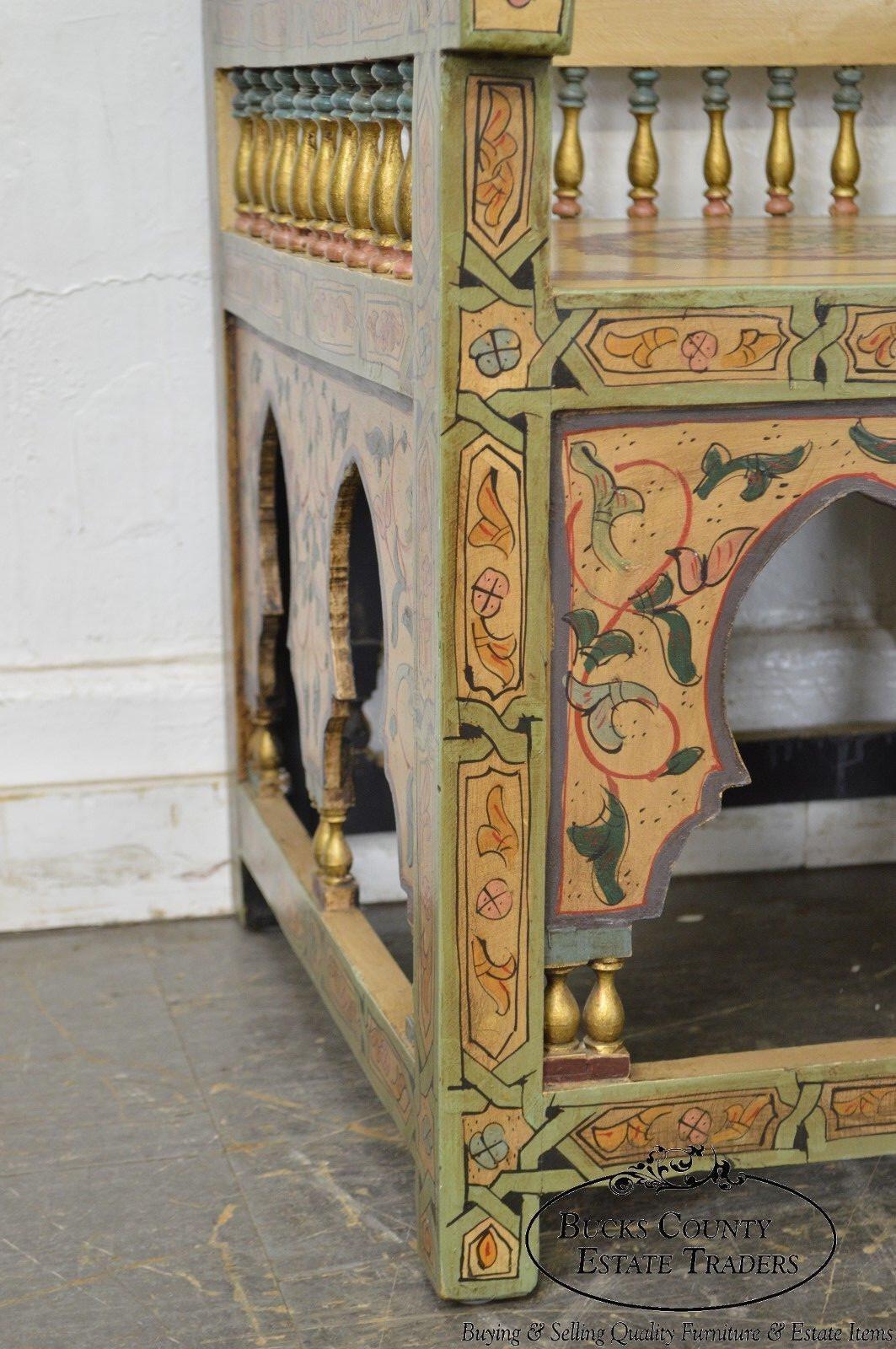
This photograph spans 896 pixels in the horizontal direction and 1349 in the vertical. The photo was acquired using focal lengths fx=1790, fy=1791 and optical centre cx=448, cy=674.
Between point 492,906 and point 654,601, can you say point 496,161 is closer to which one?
point 654,601

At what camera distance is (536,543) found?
55.2 inches

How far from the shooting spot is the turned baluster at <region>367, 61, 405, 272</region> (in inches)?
58.7

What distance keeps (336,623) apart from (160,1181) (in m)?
0.59

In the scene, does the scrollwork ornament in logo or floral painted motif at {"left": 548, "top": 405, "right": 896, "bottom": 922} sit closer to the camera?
floral painted motif at {"left": 548, "top": 405, "right": 896, "bottom": 922}

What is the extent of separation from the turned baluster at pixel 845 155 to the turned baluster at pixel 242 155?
825 mm

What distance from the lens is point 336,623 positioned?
1.87 metres

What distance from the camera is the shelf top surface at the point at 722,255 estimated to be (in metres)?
1.43

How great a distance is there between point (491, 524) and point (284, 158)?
0.77m

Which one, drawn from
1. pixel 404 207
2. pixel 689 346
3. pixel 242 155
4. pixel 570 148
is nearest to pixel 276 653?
pixel 242 155

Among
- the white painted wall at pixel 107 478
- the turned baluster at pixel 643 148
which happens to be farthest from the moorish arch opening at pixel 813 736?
the white painted wall at pixel 107 478

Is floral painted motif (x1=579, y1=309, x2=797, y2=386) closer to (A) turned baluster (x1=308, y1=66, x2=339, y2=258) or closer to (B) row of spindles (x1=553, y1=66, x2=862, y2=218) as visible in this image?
(A) turned baluster (x1=308, y1=66, x2=339, y2=258)

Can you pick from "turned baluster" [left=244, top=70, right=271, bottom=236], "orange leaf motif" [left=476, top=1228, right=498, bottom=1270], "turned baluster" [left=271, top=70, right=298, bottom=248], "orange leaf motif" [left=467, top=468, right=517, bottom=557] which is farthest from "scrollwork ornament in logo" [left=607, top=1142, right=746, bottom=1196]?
"turned baluster" [left=244, top=70, right=271, bottom=236]

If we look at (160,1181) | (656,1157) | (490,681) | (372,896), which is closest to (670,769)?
(490,681)

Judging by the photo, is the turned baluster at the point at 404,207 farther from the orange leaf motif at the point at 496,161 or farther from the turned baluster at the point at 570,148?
the turned baluster at the point at 570,148
